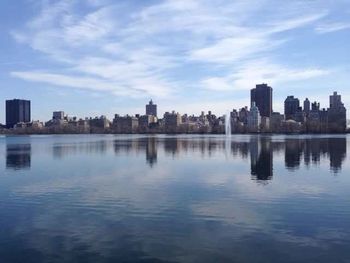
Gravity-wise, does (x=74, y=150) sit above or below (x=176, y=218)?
above

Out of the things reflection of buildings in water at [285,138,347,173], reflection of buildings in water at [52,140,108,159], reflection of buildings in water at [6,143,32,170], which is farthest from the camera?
reflection of buildings in water at [52,140,108,159]

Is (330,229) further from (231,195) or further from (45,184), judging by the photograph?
(45,184)

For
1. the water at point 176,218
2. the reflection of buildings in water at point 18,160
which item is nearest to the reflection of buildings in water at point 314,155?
the water at point 176,218

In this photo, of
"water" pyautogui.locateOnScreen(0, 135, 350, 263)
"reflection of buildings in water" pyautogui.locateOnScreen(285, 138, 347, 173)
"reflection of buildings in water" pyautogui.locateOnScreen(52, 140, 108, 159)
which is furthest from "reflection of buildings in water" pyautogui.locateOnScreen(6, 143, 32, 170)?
"reflection of buildings in water" pyautogui.locateOnScreen(285, 138, 347, 173)

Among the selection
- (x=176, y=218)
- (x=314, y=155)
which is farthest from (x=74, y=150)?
(x=176, y=218)

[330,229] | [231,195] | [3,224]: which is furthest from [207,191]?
[3,224]

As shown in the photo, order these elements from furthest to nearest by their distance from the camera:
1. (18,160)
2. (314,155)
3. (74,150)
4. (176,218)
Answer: (74,150), (314,155), (18,160), (176,218)

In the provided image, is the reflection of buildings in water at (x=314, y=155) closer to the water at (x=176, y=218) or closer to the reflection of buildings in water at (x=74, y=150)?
the water at (x=176, y=218)

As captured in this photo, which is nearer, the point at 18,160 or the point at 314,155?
the point at 18,160

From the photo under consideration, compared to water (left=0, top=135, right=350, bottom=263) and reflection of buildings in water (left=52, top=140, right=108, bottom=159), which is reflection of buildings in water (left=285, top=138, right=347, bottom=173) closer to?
water (left=0, top=135, right=350, bottom=263)

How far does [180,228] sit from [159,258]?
12.6ft

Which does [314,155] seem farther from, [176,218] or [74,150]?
[176,218]

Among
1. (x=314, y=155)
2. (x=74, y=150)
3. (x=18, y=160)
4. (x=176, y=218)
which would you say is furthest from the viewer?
(x=74, y=150)

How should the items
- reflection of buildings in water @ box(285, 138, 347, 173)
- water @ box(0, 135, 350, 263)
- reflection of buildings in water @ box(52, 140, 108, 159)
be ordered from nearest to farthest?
water @ box(0, 135, 350, 263), reflection of buildings in water @ box(285, 138, 347, 173), reflection of buildings in water @ box(52, 140, 108, 159)
